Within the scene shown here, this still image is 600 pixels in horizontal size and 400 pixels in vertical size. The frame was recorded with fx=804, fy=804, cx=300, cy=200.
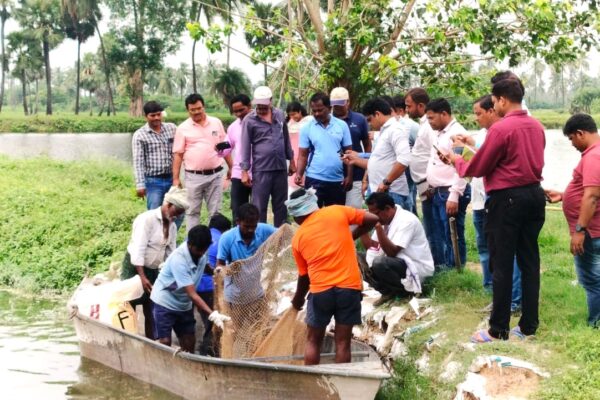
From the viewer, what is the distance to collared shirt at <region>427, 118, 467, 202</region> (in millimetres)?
7238

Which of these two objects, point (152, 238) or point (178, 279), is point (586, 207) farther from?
point (152, 238)

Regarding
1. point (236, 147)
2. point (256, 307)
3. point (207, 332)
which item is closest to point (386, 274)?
point (256, 307)

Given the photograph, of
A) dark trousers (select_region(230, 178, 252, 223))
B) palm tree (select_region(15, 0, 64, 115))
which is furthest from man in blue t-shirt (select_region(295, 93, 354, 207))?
palm tree (select_region(15, 0, 64, 115))

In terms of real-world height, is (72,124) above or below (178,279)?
above

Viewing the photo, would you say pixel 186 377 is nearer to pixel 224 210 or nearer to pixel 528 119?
pixel 528 119

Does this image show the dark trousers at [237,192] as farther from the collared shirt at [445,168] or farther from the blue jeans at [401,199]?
the collared shirt at [445,168]

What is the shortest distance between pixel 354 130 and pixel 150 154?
2.33 m

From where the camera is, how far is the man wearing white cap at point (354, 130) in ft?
28.1

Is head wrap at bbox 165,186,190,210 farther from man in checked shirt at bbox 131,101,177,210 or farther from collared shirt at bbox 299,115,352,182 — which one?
man in checked shirt at bbox 131,101,177,210

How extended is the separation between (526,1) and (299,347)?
6137 mm

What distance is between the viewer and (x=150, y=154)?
30.0 feet

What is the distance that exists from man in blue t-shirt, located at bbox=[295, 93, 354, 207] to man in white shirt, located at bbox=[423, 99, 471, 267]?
0.95 metres

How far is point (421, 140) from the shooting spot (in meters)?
8.02

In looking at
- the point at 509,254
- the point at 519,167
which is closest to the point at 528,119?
the point at 519,167
